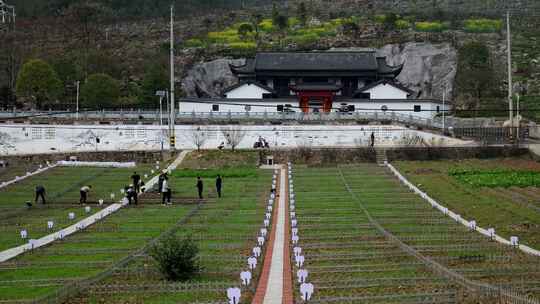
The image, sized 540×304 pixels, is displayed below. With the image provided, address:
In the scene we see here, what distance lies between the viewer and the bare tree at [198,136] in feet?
184

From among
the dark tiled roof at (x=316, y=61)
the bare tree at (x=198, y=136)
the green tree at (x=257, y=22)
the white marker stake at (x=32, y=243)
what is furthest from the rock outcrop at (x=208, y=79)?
the white marker stake at (x=32, y=243)

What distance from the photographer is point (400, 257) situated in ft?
67.9

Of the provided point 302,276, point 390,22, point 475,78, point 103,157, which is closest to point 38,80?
point 103,157

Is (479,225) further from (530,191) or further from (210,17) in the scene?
(210,17)

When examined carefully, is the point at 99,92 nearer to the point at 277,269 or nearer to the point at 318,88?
the point at 318,88

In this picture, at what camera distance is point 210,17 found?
116 metres

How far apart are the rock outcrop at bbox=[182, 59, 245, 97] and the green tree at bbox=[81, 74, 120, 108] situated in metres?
12.5

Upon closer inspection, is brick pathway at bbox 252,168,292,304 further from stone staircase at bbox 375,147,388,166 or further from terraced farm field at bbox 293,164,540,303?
stone staircase at bbox 375,147,388,166

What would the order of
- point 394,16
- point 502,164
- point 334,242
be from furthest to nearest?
point 394,16 < point 502,164 < point 334,242

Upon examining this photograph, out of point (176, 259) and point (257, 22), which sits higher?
point (257, 22)

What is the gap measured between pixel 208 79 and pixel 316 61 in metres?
14.4

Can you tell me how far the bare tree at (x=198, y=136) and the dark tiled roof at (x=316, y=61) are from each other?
14198 mm

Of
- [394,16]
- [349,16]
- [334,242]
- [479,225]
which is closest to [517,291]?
[334,242]

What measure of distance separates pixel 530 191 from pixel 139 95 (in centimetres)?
4687
